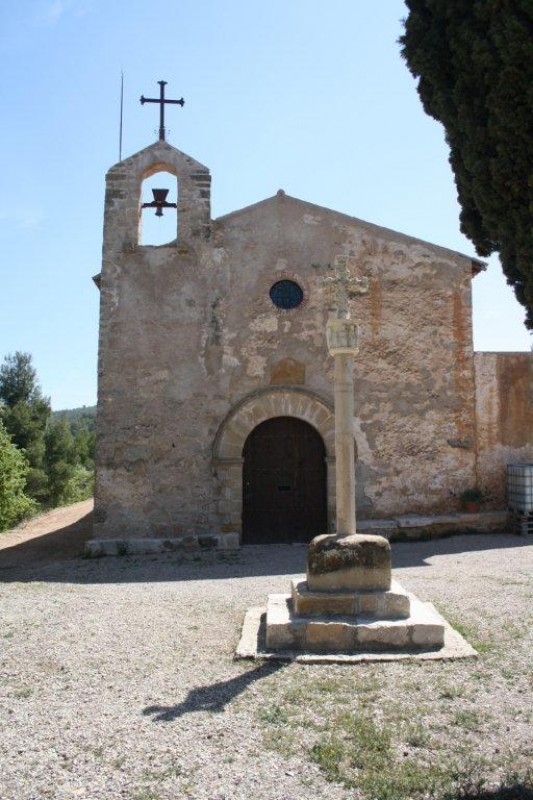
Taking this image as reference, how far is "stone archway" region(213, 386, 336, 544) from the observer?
10.8 meters

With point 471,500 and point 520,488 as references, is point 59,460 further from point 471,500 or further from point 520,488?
point 520,488

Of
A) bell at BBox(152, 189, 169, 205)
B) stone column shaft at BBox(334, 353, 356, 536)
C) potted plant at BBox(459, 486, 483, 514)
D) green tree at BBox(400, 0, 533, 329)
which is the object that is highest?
bell at BBox(152, 189, 169, 205)

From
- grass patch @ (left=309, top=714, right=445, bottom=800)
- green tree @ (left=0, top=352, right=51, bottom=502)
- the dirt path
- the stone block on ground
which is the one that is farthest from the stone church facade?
green tree @ (left=0, top=352, right=51, bottom=502)

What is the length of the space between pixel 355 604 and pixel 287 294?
705 cm

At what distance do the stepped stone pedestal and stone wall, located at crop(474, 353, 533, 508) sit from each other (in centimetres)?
640

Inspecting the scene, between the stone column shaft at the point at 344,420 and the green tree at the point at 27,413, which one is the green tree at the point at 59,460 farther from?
the stone column shaft at the point at 344,420

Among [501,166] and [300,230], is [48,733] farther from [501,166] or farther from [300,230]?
[300,230]

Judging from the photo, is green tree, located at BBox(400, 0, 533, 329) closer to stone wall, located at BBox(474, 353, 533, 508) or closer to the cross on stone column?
the cross on stone column

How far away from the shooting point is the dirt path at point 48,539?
11.3 m

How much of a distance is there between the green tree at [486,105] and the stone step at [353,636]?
8.33 feet

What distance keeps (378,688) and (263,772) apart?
53.3 inches

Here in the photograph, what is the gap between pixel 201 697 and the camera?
13.9ft

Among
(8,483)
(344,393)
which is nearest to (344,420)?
(344,393)

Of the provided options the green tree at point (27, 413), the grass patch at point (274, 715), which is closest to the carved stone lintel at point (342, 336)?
the grass patch at point (274, 715)
